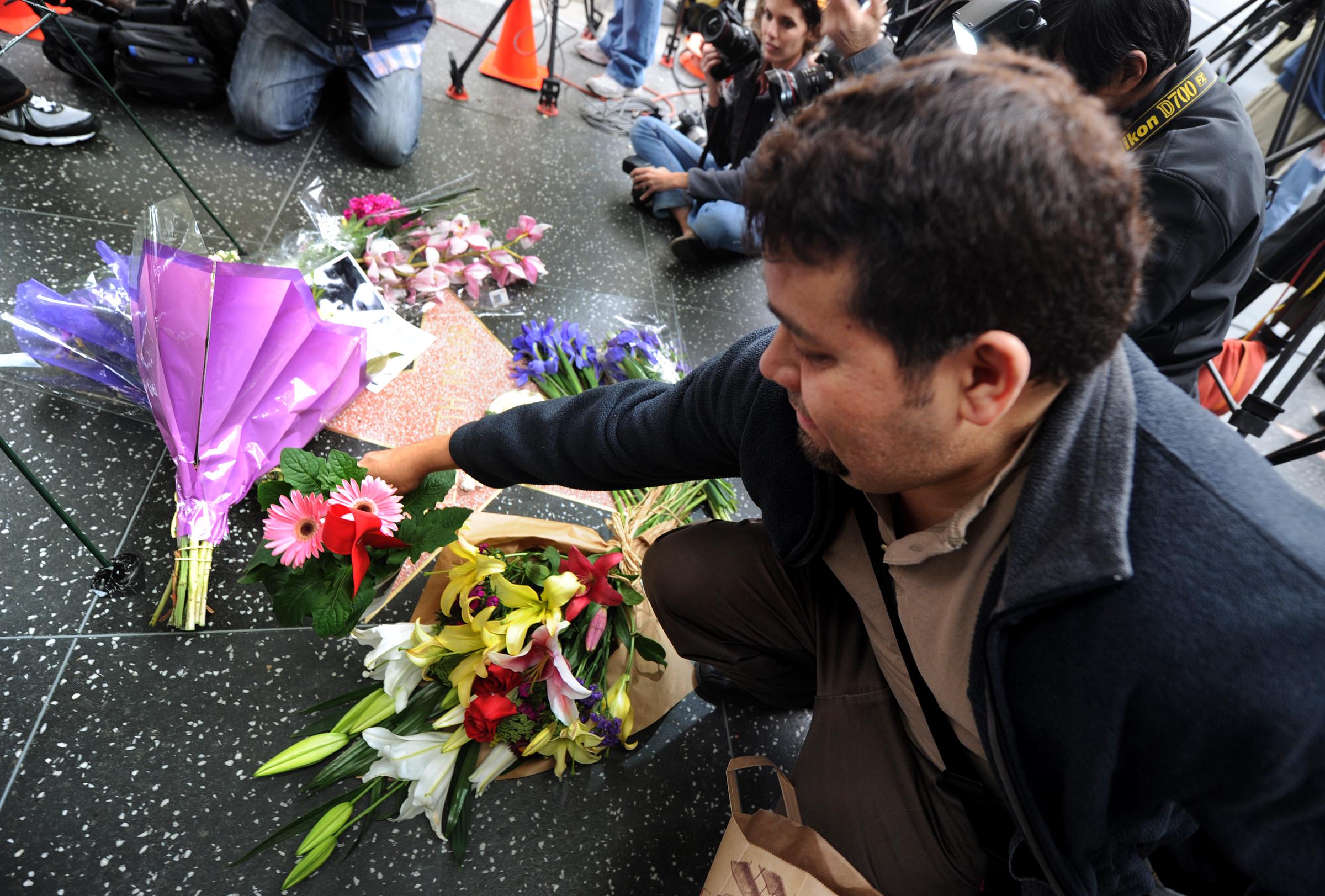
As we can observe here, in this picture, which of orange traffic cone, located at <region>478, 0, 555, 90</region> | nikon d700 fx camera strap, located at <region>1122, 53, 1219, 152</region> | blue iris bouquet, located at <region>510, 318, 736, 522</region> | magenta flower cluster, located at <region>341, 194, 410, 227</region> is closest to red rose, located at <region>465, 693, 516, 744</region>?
blue iris bouquet, located at <region>510, 318, 736, 522</region>

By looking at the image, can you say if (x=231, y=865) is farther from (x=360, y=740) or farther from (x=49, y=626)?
(x=49, y=626)

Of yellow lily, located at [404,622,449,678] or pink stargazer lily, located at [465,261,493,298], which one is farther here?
pink stargazer lily, located at [465,261,493,298]

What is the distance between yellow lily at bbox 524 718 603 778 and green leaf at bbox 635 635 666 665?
149mm

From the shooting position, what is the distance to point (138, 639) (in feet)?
4.12

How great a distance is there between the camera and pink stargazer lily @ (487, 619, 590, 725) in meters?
1.11

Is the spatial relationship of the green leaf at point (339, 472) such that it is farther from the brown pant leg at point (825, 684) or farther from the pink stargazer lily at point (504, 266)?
the pink stargazer lily at point (504, 266)

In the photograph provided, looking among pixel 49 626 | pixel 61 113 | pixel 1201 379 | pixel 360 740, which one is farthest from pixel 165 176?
pixel 1201 379

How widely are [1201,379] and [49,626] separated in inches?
108

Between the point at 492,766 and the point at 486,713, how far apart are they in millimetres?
141

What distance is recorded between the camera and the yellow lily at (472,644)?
1.13m

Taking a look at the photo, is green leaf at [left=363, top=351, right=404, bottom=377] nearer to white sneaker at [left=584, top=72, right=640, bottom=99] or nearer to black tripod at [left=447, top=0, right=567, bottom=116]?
black tripod at [left=447, top=0, right=567, bottom=116]

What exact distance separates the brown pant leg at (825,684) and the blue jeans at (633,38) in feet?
9.52

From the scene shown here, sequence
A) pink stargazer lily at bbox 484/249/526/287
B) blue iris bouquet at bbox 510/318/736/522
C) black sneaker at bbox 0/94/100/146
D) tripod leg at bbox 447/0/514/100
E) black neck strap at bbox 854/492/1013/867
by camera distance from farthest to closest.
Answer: tripod leg at bbox 447/0/514/100
pink stargazer lily at bbox 484/249/526/287
black sneaker at bbox 0/94/100/146
blue iris bouquet at bbox 510/318/736/522
black neck strap at bbox 854/492/1013/867

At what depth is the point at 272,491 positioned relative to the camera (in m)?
1.13
